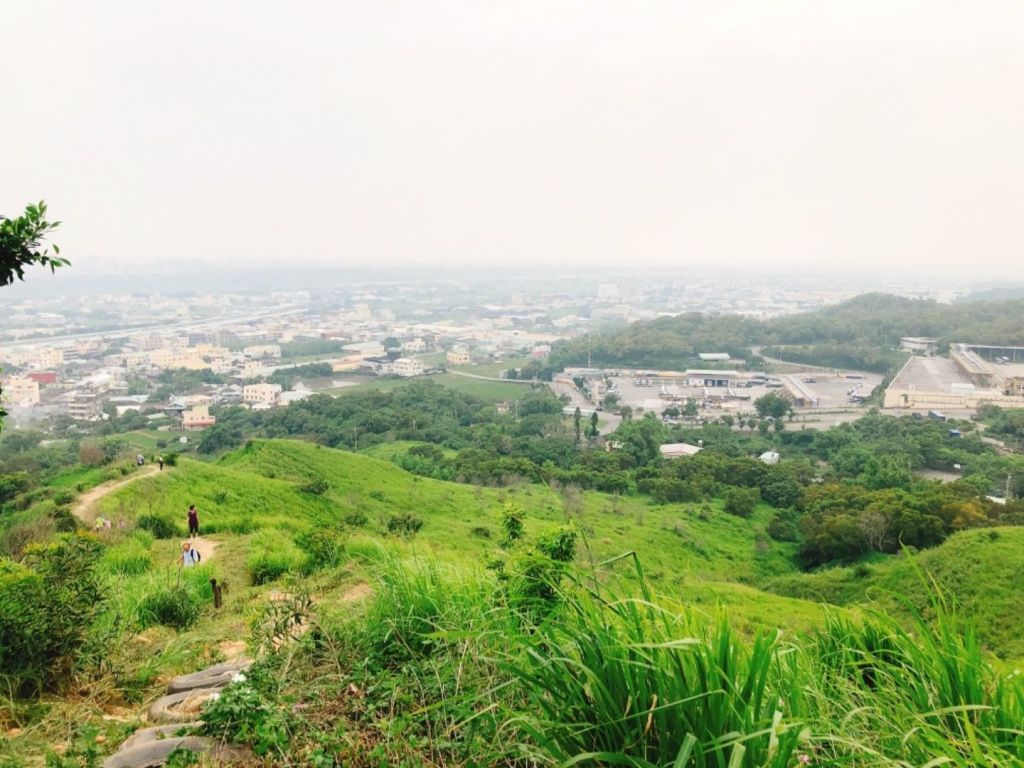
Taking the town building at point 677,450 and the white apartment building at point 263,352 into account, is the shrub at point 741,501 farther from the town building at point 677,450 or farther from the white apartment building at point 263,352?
the white apartment building at point 263,352

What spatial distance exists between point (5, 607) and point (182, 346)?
70.7 meters

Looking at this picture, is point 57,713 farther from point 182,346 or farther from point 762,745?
point 182,346

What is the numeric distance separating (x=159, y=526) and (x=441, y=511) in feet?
34.8

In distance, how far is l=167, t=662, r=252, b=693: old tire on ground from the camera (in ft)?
10.8

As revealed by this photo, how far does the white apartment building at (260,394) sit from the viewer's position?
4585 centimetres

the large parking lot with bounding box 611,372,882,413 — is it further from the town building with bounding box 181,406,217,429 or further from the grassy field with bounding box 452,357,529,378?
the town building with bounding box 181,406,217,429

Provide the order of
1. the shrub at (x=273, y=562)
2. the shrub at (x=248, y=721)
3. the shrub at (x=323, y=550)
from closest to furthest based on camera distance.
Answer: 1. the shrub at (x=248, y=721)
2. the shrub at (x=323, y=550)
3. the shrub at (x=273, y=562)

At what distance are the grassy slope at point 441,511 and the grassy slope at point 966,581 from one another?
6.77ft

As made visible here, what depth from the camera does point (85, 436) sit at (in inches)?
1411

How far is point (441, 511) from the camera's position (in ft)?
69.2

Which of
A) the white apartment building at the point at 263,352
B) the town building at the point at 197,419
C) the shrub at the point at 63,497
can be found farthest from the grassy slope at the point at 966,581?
the white apartment building at the point at 263,352

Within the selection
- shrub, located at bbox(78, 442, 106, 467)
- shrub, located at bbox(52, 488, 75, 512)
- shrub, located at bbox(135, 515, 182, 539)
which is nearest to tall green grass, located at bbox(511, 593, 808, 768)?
shrub, located at bbox(135, 515, 182, 539)

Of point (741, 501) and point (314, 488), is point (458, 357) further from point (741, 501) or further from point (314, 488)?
point (314, 488)

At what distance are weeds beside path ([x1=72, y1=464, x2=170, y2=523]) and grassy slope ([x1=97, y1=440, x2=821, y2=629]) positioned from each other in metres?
0.31
